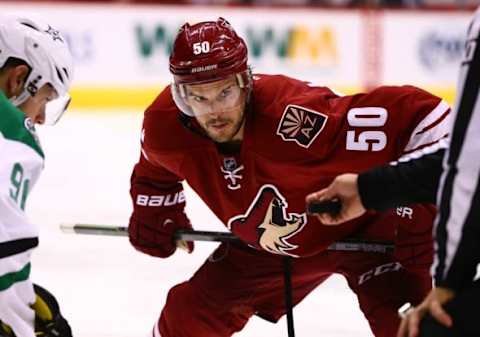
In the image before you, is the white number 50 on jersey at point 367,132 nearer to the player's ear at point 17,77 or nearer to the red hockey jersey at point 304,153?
the red hockey jersey at point 304,153

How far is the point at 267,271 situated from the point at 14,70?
89cm

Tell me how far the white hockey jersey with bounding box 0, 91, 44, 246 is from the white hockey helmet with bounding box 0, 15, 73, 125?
0.36m

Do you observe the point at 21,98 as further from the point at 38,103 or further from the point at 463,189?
the point at 463,189

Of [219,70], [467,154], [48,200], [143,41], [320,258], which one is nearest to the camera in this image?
[467,154]

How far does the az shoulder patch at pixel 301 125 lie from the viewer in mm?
2268

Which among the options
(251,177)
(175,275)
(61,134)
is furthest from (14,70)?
(61,134)

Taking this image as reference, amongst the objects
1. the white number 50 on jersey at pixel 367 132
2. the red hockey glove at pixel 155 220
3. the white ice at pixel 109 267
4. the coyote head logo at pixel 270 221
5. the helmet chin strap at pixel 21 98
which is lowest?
the white ice at pixel 109 267

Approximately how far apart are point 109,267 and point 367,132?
5.08 ft

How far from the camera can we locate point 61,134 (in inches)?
245

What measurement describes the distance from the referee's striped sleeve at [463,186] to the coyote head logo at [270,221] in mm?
791

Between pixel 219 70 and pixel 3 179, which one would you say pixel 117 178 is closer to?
pixel 219 70

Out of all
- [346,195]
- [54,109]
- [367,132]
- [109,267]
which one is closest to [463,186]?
[346,195]

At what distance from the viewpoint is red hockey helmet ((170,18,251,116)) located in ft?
7.25

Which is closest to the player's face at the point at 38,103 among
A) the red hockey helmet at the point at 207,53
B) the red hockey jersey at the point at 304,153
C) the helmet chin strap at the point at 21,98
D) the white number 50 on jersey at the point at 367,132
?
the helmet chin strap at the point at 21,98
